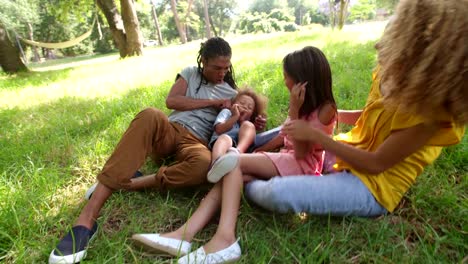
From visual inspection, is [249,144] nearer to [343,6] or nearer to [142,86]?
[142,86]

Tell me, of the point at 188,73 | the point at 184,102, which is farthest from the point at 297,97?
the point at 188,73

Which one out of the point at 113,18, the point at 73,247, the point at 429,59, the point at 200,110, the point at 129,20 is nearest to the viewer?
the point at 429,59

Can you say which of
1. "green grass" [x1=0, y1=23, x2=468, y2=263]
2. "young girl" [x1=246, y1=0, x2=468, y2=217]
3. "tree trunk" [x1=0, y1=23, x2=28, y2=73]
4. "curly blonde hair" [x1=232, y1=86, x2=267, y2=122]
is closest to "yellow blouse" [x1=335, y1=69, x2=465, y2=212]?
"young girl" [x1=246, y1=0, x2=468, y2=217]

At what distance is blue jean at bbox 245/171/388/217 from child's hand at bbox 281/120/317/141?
205mm

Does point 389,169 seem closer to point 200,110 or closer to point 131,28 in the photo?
point 200,110

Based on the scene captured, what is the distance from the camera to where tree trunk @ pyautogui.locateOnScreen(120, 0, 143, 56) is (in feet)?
32.0

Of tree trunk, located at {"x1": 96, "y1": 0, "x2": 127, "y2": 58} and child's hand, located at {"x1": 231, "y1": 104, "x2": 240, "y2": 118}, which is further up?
tree trunk, located at {"x1": 96, "y1": 0, "x2": 127, "y2": 58}

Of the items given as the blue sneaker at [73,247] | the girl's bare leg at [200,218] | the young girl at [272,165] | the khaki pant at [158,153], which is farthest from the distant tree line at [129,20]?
the blue sneaker at [73,247]

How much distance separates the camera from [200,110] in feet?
7.86

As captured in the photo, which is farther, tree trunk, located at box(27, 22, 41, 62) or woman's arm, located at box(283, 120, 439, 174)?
tree trunk, located at box(27, 22, 41, 62)

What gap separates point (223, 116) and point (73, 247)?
1.26 meters

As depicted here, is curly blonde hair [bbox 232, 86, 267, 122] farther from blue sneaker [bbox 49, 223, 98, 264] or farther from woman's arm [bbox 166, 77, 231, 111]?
blue sneaker [bbox 49, 223, 98, 264]

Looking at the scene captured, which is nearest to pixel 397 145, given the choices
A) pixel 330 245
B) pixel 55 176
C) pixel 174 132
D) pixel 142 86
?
pixel 330 245

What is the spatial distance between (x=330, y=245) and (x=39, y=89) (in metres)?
5.86
